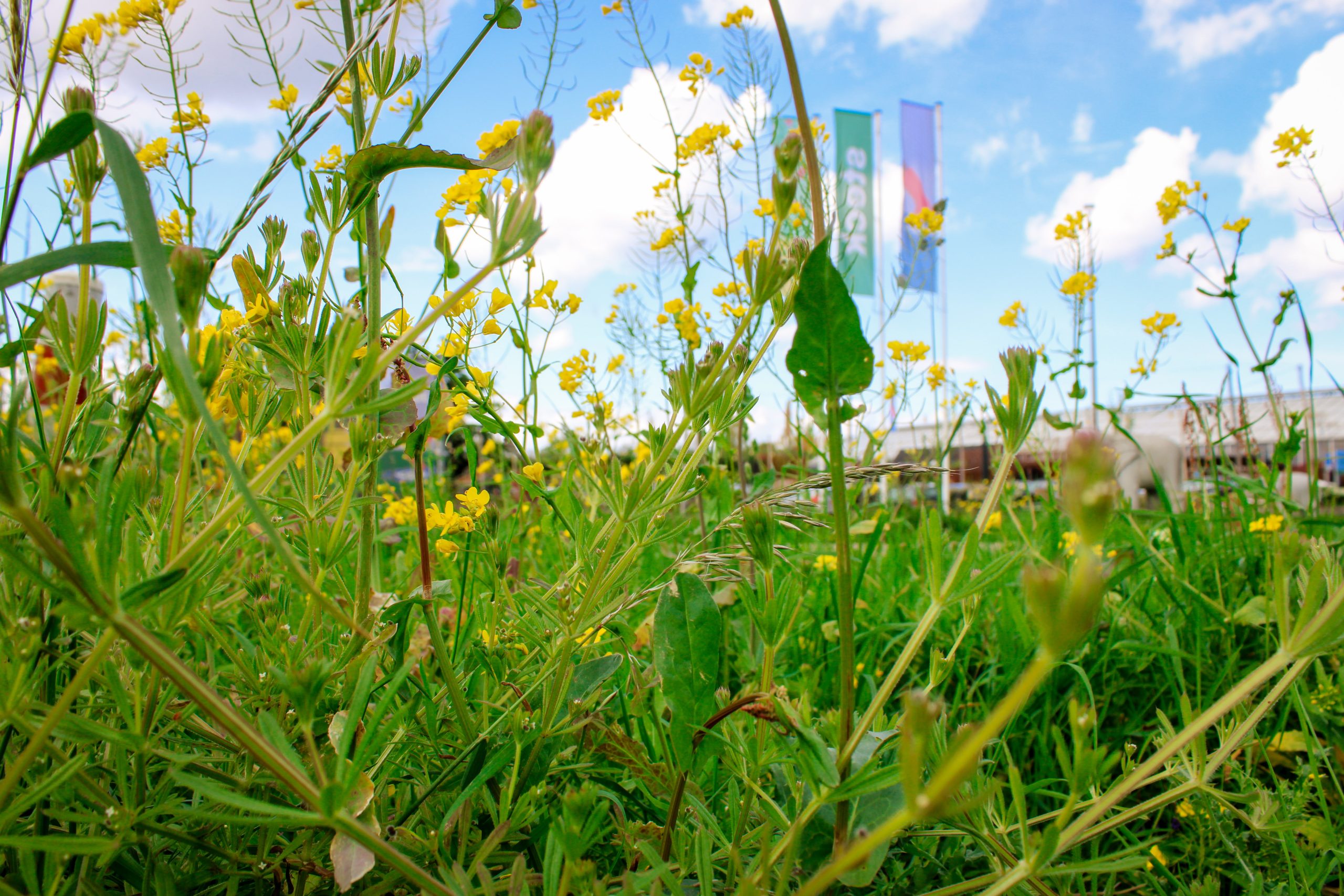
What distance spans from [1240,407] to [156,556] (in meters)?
2.80

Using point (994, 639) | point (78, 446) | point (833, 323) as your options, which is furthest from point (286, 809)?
point (994, 639)

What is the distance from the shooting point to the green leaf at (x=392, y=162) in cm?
74

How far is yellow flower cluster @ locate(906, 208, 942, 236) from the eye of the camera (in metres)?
3.30

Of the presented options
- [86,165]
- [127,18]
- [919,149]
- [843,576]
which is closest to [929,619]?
[843,576]

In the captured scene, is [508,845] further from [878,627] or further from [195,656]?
[878,627]

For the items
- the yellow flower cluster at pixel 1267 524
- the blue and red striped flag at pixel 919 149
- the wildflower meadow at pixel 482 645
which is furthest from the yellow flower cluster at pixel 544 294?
the blue and red striped flag at pixel 919 149

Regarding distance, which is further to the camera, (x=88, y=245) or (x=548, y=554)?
(x=548, y=554)

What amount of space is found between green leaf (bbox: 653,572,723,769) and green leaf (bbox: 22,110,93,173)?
1.90 feet

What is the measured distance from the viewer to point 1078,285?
2875mm

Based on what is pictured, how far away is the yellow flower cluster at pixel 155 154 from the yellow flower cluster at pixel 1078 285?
2797 millimetres

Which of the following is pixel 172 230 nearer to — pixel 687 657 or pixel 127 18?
pixel 127 18

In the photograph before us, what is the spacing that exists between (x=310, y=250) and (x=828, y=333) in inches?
25.3

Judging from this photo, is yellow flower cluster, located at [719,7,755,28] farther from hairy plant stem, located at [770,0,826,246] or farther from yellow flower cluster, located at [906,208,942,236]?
hairy plant stem, located at [770,0,826,246]

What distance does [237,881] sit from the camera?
0.75m
